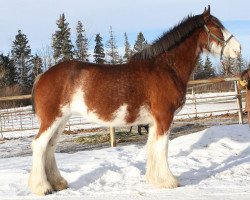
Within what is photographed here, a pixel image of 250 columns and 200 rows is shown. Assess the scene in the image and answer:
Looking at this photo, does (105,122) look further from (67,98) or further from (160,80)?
(160,80)

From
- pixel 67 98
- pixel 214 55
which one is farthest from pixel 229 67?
pixel 67 98

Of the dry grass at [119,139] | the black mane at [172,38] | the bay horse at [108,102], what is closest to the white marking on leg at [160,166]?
the bay horse at [108,102]

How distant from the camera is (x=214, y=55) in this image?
6.12 meters

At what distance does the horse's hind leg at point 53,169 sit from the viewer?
18.1ft

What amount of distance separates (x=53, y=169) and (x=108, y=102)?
4.21 feet

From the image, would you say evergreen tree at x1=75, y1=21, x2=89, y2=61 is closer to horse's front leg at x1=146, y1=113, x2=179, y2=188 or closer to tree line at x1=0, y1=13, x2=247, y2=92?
tree line at x1=0, y1=13, x2=247, y2=92

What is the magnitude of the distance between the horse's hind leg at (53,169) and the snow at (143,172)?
143 millimetres

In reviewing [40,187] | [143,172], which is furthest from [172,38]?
[40,187]

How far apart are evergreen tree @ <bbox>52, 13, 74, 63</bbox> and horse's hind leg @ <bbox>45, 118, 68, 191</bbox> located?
3836 centimetres

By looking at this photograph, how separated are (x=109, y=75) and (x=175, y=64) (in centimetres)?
104

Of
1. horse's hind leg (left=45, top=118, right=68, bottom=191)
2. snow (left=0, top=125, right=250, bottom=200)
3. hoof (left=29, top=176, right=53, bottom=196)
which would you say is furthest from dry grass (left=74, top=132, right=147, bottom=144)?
hoof (left=29, top=176, right=53, bottom=196)

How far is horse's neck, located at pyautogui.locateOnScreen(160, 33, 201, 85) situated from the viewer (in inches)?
230

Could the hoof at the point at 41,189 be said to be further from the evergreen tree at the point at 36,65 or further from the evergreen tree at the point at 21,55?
the evergreen tree at the point at 21,55

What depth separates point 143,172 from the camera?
20.5ft
